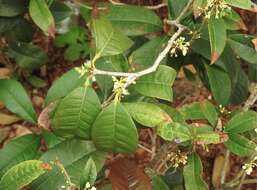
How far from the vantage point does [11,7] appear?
5.14ft

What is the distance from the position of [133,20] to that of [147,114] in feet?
1.13

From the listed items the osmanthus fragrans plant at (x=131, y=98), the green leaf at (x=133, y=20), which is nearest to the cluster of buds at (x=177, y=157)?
the osmanthus fragrans plant at (x=131, y=98)

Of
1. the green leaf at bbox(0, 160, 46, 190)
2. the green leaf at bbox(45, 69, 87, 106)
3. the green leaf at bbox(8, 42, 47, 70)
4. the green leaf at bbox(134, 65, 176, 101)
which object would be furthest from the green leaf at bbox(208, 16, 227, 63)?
the green leaf at bbox(8, 42, 47, 70)

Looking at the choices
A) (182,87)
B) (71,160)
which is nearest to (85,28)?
(182,87)

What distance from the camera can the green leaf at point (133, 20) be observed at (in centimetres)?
143

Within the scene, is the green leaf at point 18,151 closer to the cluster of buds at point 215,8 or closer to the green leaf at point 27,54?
the green leaf at point 27,54

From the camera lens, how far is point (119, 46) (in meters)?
1.24

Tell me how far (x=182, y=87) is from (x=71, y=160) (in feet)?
3.00

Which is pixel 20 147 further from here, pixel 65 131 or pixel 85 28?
pixel 85 28

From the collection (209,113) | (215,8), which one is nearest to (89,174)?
(209,113)

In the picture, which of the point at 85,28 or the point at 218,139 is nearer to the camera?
the point at 218,139

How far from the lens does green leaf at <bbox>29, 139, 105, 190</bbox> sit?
4.29 ft

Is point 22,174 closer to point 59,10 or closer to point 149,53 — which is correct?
point 149,53

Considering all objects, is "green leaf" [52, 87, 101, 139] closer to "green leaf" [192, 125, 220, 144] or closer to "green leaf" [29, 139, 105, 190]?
"green leaf" [29, 139, 105, 190]
